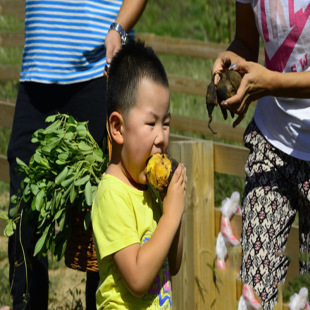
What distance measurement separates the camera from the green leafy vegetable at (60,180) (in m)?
3.40

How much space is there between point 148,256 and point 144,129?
43 cm

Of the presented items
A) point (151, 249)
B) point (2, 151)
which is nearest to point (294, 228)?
point (151, 249)

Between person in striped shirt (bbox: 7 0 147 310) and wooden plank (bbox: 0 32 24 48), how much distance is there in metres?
4.91

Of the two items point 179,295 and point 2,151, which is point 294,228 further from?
point 2,151

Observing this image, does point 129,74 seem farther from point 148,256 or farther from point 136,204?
point 148,256

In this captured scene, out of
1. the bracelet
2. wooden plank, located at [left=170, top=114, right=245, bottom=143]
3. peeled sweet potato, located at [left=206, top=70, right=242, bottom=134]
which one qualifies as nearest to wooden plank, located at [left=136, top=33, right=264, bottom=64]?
wooden plank, located at [left=170, top=114, right=245, bottom=143]

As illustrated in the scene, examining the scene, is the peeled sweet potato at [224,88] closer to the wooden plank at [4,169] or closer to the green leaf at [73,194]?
the green leaf at [73,194]

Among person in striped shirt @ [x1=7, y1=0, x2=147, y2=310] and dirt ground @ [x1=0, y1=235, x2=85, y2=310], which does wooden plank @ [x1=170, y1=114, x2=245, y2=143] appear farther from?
person in striped shirt @ [x1=7, y1=0, x2=147, y2=310]

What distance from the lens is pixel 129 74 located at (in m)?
3.02

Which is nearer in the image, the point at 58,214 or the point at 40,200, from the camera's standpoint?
the point at 58,214

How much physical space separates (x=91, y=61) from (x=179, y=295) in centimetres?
138

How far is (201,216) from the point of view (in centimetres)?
464

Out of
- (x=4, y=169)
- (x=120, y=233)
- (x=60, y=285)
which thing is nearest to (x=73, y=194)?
(x=120, y=233)

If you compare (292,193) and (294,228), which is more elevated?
(292,193)
